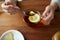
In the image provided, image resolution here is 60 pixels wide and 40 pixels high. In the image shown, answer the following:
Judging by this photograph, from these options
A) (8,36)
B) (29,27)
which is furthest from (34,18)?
(8,36)

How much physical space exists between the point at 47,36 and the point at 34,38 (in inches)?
2.9

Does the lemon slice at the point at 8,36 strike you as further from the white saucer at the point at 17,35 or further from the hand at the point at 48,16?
the hand at the point at 48,16

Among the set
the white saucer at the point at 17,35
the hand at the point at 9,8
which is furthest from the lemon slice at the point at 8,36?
the hand at the point at 9,8

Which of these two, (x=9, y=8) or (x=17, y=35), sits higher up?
(x=9, y=8)

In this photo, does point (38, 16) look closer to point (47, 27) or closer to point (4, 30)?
point (47, 27)

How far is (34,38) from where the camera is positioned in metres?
0.90

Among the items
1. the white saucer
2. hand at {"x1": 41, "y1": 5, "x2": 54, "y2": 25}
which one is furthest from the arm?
the white saucer

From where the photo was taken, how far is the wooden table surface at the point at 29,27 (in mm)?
906

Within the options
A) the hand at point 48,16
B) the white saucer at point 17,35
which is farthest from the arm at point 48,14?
the white saucer at point 17,35

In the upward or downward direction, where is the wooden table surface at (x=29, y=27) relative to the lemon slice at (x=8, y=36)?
upward

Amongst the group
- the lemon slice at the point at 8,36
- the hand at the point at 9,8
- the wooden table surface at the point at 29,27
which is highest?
the hand at the point at 9,8

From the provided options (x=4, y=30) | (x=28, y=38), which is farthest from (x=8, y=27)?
(x=28, y=38)

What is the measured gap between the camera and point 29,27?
922 millimetres

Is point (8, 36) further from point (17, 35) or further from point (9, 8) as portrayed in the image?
point (9, 8)
